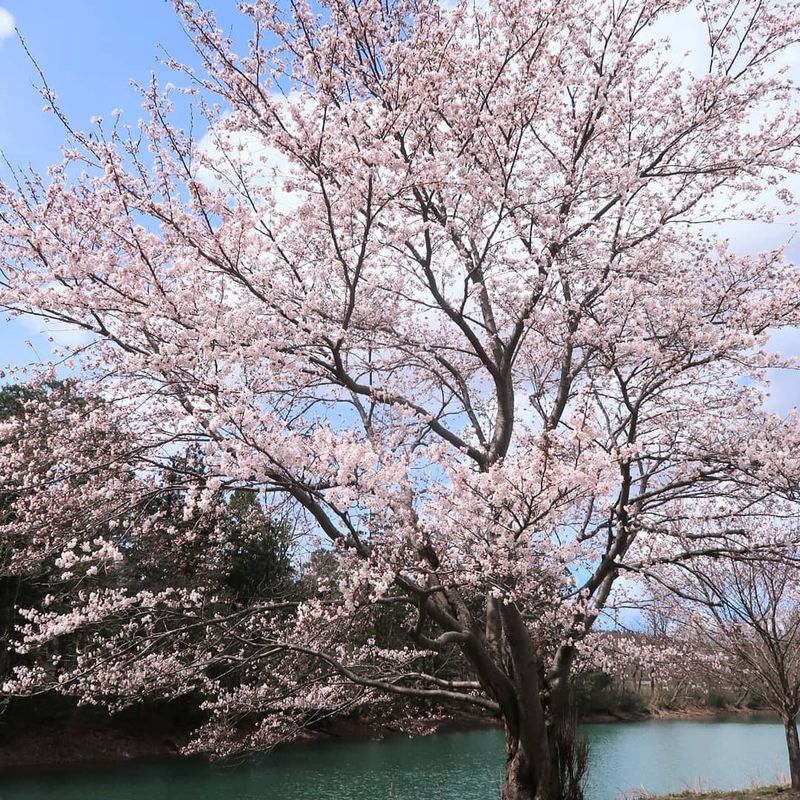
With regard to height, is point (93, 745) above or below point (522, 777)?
below

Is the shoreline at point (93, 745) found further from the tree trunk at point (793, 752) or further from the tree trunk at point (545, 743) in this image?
the tree trunk at point (545, 743)

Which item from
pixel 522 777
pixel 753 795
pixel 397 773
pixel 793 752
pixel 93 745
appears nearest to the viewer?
pixel 522 777

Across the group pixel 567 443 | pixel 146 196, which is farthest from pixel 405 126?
pixel 567 443

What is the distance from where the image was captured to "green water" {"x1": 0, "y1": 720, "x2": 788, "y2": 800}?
12.6 m

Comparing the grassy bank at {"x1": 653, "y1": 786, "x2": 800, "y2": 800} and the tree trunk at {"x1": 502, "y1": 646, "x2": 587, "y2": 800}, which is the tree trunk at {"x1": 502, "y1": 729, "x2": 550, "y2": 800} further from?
the grassy bank at {"x1": 653, "y1": 786, "x2": 800, "y2": 800}

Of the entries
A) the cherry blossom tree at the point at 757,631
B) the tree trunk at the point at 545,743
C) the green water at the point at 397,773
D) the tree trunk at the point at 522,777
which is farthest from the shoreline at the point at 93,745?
the tree trunk at the point at 522,777

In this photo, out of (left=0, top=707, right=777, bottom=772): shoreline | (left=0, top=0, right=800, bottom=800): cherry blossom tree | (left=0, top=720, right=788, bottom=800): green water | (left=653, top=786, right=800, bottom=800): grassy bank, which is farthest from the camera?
(left=0, top=707, right=777, bottom=772): shoreline

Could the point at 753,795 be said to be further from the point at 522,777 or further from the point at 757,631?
the point at 522,777

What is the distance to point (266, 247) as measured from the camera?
5.59 metres

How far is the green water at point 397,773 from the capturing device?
12578mm

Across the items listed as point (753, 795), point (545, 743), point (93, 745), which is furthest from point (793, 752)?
point (93, 745)

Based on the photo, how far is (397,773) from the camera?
1515cm

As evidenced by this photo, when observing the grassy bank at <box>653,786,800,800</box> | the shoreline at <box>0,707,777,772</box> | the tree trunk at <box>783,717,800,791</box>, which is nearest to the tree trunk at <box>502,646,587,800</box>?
the grassy bank at <box>653,786,800,800</box>

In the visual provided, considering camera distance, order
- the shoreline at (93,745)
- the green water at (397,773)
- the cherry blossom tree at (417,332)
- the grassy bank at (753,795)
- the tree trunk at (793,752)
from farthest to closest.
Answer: the shoreline at (93,745) < the green water at (397,773) < the tree trunk at (793,752) < the grassy bank at (753,795) < the cherry blossom tree at (417,332)
